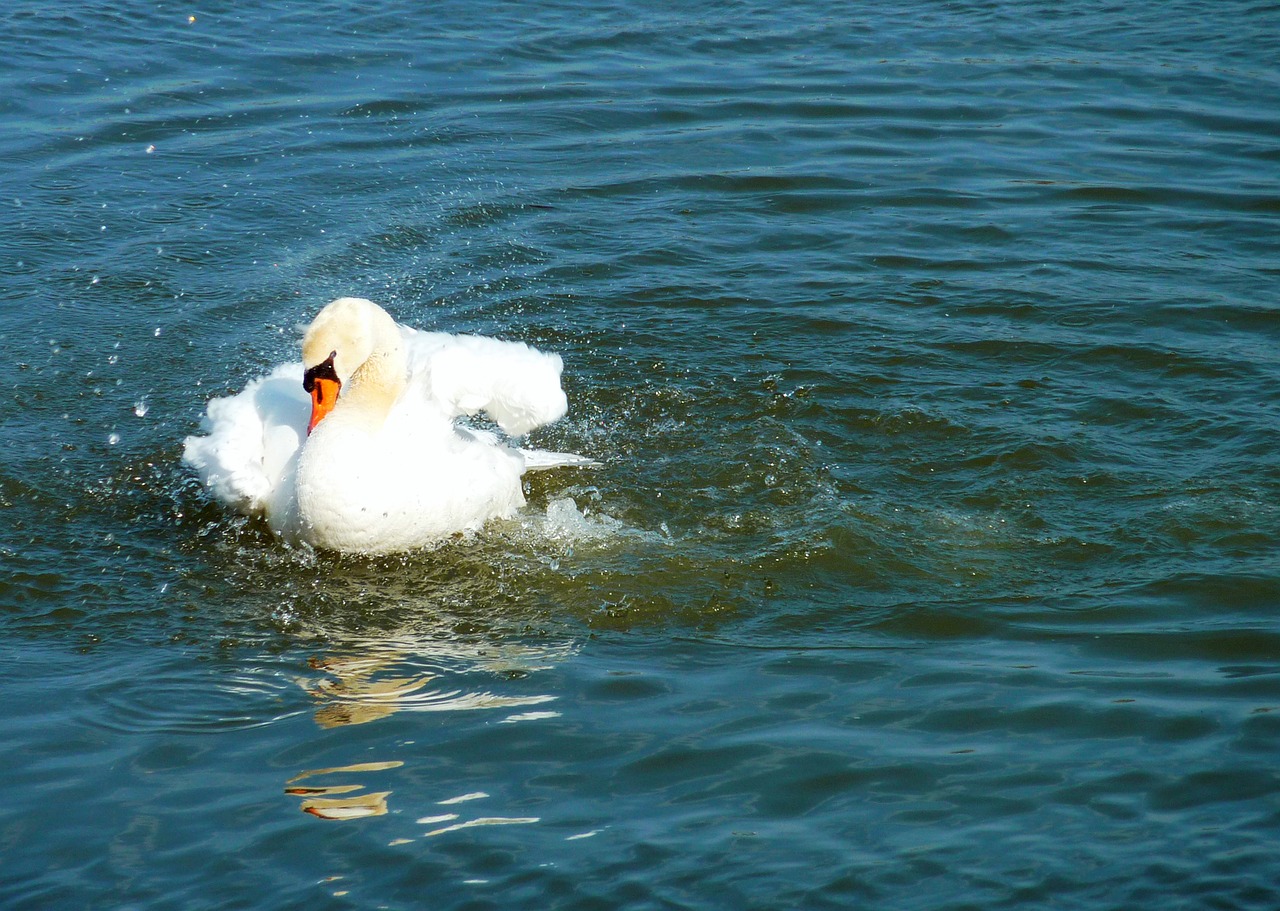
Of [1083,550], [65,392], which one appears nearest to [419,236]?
[65,392]

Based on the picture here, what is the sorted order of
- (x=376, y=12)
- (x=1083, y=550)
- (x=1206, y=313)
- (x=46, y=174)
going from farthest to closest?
(x=376, y=12), (x=46, y=174), (x=1206, y=313), (x=1083, y=550)

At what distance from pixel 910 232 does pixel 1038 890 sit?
6698 millimetres

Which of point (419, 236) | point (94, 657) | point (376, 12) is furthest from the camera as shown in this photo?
point (376, 12)

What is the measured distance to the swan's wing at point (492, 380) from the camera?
634 centimetres

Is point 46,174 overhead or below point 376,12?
below

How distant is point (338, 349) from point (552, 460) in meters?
1.28

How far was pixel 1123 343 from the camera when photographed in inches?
311

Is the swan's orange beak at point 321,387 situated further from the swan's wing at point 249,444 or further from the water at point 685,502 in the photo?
the water at point 685,502

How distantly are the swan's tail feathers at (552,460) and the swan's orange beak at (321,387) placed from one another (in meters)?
1.09

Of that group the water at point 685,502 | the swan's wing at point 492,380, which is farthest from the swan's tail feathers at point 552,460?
the swan's wing at point 492,380

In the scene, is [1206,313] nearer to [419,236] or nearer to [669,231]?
[669,231]

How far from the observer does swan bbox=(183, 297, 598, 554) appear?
576 cm

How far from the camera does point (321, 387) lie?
19.7 feet

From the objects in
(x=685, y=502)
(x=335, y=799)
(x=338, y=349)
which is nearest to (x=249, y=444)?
(x=338, y=349)
